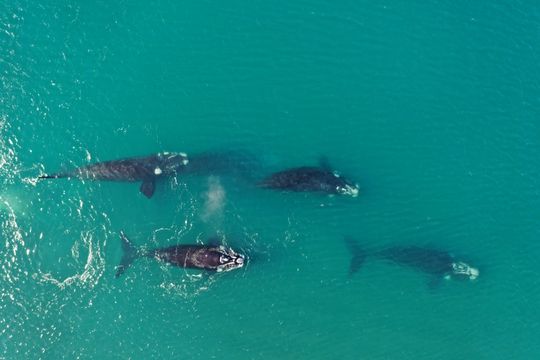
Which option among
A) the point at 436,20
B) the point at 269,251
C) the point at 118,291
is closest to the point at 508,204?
the point at 436,20

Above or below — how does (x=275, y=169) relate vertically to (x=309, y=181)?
above

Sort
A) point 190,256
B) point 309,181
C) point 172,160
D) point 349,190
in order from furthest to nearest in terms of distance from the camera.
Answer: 1. point 172,160
2. point 349,190
3. point 309,181
4. point 190,256

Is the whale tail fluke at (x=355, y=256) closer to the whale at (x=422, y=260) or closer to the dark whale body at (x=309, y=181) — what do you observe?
the whale at (x=422, y=260)

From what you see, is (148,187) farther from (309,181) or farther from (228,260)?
(309,181)

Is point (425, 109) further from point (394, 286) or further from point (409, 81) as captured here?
point (394, 286)

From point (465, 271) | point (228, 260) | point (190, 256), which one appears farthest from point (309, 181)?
point (465, 271)

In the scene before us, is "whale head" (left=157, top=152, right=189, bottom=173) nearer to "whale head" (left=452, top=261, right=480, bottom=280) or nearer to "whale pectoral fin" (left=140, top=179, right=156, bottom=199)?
"whale pectoral fin" (left=140, top=179, right=156, bottom=199)
